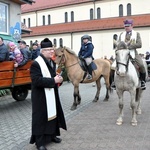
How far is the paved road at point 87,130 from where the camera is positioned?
526cm

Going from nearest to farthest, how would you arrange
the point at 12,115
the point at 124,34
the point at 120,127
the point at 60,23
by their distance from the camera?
1. the point at 120,127
2. the point at 124,34
3. the point at 12,115
4. the point at 60,23

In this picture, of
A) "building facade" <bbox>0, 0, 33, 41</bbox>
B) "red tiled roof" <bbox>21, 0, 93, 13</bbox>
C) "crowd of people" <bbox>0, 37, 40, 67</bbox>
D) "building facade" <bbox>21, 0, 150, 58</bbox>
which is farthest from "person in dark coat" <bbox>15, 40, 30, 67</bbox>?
"red tiled roof" <bbox>21, 0, 93, 13</bbox>

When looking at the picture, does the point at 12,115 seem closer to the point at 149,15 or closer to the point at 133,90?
the point at 133,90

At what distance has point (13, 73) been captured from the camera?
27.1 ft

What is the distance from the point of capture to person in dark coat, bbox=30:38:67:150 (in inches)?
187

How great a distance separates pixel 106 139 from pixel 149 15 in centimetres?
4148

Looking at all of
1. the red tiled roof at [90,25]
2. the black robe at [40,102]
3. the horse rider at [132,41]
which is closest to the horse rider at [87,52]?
the horse rider at [132,41]

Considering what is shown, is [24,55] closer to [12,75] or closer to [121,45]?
[12,75]

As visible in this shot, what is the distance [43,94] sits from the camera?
4.89 meters

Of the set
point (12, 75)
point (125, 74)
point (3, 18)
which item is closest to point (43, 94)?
point (125, 74)

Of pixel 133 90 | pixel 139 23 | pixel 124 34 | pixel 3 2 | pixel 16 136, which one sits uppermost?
pixel 139 23

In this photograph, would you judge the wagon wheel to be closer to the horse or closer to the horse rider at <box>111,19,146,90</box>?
the horse

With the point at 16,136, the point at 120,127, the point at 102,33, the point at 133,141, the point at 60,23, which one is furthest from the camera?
the point at 60,23

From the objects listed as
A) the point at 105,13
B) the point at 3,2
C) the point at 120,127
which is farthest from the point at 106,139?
the point at 105,13
